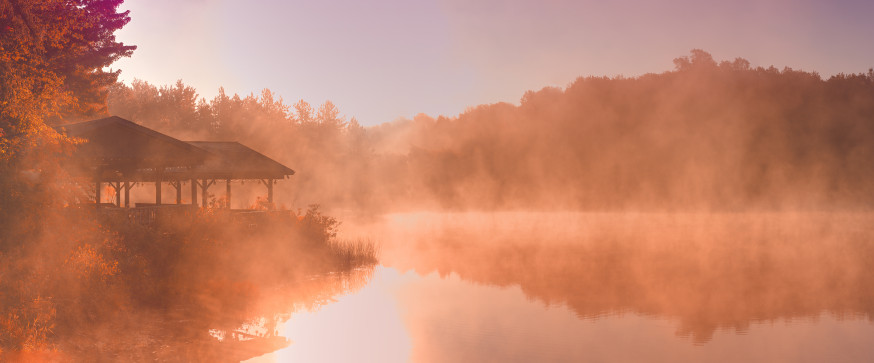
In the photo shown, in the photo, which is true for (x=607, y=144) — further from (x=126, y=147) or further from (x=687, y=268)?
(x=126, y=147)

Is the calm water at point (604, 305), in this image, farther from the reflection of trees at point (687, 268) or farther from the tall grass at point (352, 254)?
the tall grass at point (352, 254)

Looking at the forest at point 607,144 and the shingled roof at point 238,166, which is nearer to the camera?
the shingled roof at point 238,166

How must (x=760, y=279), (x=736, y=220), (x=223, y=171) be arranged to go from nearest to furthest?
(x=760, y=279)
(x=223, y=171)
(x=736, y=220)

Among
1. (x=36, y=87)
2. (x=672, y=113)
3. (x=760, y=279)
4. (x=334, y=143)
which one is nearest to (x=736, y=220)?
(x=672, y=113)

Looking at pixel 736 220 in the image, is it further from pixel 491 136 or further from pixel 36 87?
pixel 36 87

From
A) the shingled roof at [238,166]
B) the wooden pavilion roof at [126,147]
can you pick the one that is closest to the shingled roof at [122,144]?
the wooden pavilion roof at [126,147]

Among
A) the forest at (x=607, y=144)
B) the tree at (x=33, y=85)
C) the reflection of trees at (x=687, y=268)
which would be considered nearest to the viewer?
the tree at (x=33, y=85)

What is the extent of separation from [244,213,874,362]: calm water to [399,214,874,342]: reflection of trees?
0.08 metres

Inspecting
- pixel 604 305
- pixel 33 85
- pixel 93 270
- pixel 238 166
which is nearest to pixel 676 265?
pixel 604 305

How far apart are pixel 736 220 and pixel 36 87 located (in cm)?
5380

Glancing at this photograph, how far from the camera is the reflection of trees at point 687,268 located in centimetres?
2119

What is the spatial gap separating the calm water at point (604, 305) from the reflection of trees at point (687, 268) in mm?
79

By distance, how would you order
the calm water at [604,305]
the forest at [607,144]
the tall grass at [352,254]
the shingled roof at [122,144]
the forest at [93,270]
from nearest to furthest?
1. the forest at [93,270]
2. the calm water at [604,305]
3. the shingled roof at [122,144]
4. the tall grass at [352,254]
5. the forest at [607,144]

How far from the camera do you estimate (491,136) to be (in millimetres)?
95625
